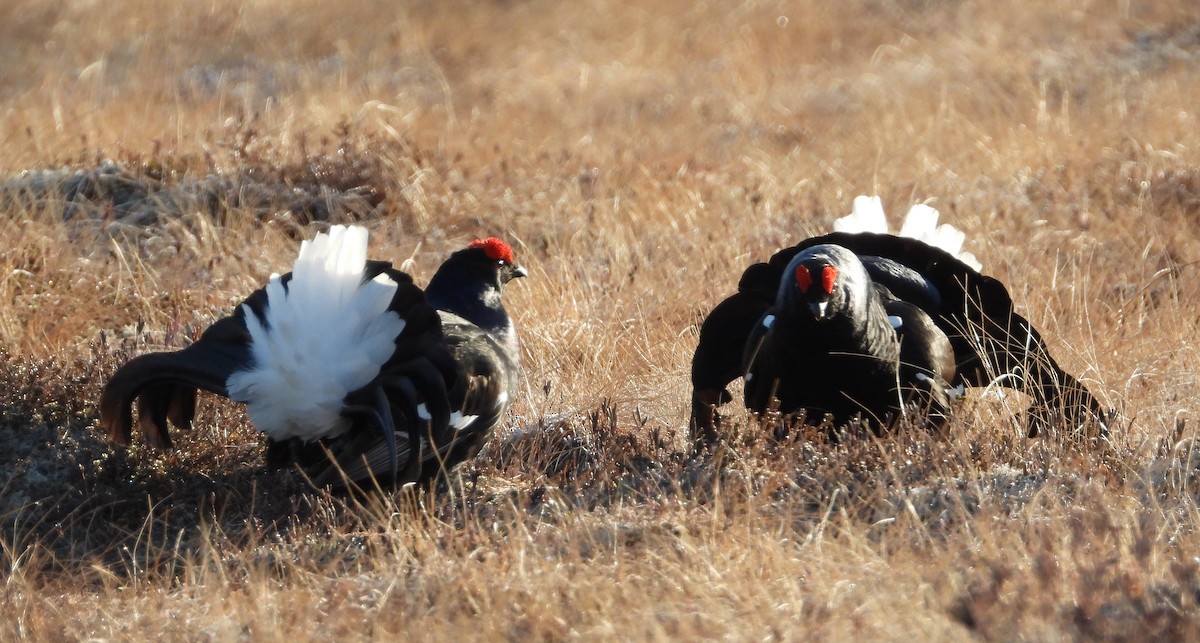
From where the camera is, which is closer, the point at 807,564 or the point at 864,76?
the point at 807,564

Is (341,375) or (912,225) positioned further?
(912,225)

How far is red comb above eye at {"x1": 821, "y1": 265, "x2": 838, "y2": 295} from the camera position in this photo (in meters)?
3.86

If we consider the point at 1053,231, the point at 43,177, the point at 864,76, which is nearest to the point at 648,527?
the point at 1053,231

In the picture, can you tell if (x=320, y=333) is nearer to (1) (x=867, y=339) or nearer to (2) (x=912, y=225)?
(1) (x=867, y=339)

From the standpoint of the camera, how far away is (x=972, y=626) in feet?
8.52

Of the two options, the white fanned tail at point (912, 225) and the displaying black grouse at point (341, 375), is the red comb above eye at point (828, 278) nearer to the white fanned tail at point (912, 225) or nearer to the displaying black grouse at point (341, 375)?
the displaying black grouse at point (341, 375)

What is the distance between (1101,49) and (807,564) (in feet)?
34.5

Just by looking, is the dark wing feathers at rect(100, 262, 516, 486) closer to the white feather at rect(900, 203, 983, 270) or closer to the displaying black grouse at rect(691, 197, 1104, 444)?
the displaying black grouse at rect(691, 197, 1104, 444)

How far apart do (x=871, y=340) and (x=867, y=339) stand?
0.07 feet

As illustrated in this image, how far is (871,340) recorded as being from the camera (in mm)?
4086

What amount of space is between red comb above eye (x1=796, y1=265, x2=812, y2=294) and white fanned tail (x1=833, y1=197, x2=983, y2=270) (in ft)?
4.09

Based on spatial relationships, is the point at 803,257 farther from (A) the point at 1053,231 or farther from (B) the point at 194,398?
(A) the point at 1053,231

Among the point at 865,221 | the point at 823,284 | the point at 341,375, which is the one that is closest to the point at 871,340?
the point at 823,284

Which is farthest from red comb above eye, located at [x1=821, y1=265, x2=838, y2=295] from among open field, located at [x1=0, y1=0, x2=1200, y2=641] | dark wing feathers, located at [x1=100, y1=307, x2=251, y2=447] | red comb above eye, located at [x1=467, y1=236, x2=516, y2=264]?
dark wing feathers, located at [x1=100, y1=307, x2=251, y2=447]
